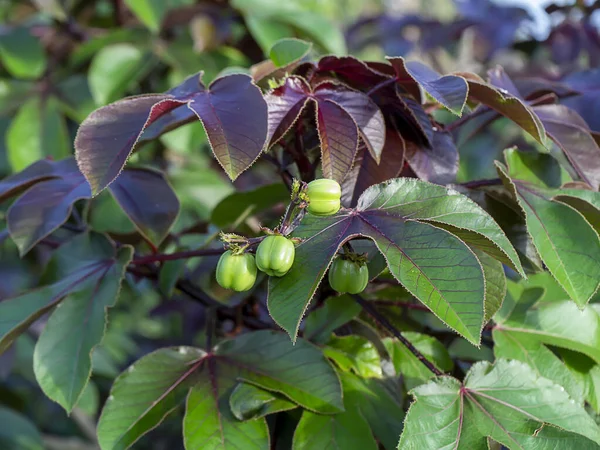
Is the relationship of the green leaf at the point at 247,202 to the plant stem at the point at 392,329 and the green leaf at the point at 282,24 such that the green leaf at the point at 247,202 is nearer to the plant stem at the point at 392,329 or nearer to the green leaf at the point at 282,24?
the plant stem at the point at 392,329

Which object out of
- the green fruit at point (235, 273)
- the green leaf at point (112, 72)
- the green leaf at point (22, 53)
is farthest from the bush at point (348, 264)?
the green leaf at point (22, 53)

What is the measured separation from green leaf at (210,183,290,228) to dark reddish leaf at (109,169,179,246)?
8 centimetres

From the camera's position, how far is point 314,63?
2.50ft

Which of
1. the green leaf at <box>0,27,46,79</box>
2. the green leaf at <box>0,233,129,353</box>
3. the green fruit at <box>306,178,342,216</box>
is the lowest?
the green leaf at <box>0,27,46,79</box>

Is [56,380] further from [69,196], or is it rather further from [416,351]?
[416,351]

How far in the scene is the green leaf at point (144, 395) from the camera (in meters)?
0.72

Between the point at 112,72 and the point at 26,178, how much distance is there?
2.10ft

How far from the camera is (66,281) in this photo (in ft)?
2.73

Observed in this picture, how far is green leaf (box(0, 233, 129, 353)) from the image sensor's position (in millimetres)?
762

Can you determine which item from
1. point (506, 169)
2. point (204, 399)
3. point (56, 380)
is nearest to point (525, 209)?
point (506, 169)

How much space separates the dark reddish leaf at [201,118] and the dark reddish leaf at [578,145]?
35cm

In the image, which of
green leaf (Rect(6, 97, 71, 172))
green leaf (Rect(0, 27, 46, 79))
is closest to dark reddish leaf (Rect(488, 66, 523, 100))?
green leaf (Rect(6, 97, 71, 172))

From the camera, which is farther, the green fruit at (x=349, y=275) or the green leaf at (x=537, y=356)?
the green leaf at (x=537, y=356)

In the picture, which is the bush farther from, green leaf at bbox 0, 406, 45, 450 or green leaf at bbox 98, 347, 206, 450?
green leaf at bbox 0, 406, 45, 450
